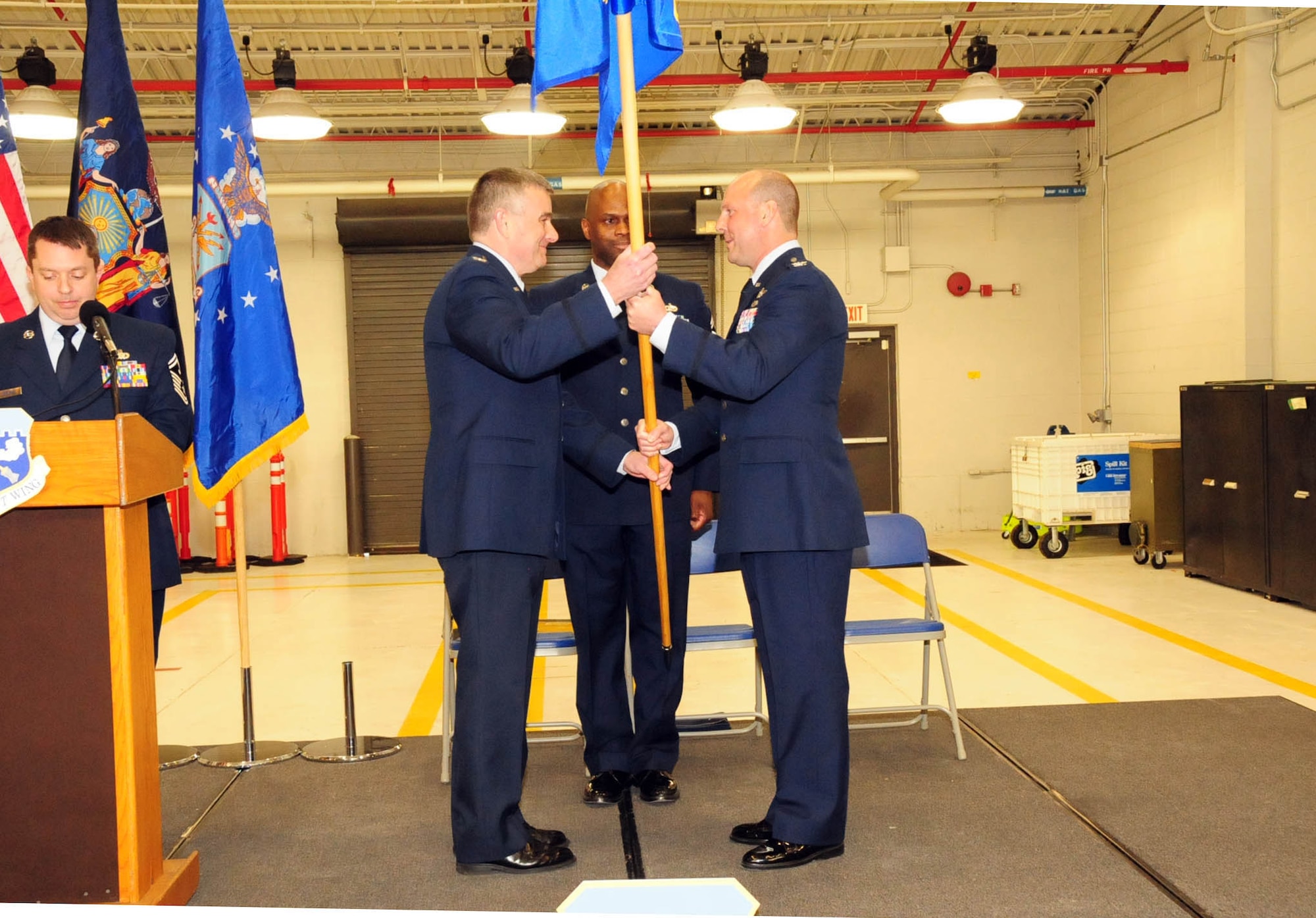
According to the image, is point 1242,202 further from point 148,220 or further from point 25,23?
point 25,23

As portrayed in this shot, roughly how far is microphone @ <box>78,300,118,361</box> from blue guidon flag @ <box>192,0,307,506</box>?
1.33 meters

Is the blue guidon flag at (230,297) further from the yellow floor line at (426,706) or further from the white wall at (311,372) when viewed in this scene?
the white wall at (311,372)

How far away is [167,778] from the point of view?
12.7 ft

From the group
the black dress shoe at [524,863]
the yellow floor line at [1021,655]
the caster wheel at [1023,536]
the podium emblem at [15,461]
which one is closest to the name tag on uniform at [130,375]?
the podium emblem at [15,461]

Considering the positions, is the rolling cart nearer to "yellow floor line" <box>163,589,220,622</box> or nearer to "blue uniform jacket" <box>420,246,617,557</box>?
"blue uniform jacket" <box>420,246,617,557</box>

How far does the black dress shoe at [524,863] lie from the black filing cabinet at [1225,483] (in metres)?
5.79

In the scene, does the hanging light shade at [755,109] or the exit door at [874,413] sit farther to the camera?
the exit door at [874,413]

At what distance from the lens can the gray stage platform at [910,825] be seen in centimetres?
274

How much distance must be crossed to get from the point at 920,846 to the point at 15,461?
2.42 m

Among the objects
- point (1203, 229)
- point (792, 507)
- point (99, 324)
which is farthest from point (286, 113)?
point (1203, 229)

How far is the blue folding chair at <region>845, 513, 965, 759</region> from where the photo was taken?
389 cm

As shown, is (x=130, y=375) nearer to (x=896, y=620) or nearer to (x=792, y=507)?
(x=792, y=507)

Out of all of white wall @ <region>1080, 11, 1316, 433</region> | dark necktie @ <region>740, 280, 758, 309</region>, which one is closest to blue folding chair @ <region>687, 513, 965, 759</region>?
dark necktie @ <region>740, 280, 758, 309</region>

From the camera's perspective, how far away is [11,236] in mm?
4148
